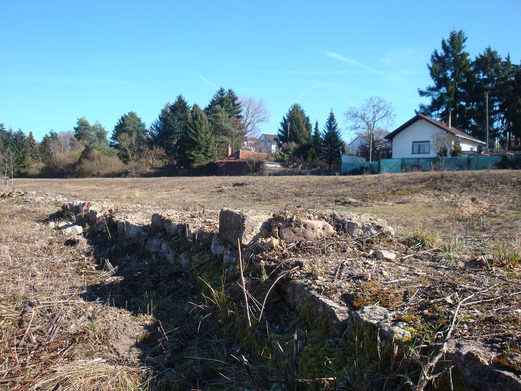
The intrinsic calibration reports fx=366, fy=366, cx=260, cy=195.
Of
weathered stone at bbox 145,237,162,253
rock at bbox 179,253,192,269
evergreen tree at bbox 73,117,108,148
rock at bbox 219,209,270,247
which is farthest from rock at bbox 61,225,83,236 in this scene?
evergreen tree at bbox 73,117,108,148

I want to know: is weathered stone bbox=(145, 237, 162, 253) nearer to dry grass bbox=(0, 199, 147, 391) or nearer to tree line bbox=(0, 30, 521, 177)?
dry grass bbox=(0, 199, 147, 391)

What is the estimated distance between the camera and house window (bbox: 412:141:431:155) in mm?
36562

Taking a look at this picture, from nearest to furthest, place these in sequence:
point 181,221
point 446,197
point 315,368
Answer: point 315,368 < point 181,221 < point 446,197

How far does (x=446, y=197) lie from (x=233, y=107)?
169ft

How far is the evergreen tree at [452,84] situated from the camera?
4794 cm

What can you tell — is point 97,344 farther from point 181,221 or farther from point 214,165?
point 214,165

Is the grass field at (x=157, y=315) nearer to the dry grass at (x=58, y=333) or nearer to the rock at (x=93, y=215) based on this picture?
the dry grass at (x=58, y=333)

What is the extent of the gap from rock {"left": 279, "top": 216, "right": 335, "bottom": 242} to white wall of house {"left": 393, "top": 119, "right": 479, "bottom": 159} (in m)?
35.7

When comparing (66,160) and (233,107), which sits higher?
(233,107)

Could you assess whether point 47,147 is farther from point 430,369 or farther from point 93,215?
point 430,369

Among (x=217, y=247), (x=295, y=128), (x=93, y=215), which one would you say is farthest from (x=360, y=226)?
(x=295, y=128)

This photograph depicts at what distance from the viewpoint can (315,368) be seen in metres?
2.08

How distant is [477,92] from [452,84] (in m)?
3.29

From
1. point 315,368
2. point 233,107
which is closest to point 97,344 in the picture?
point 315,368
